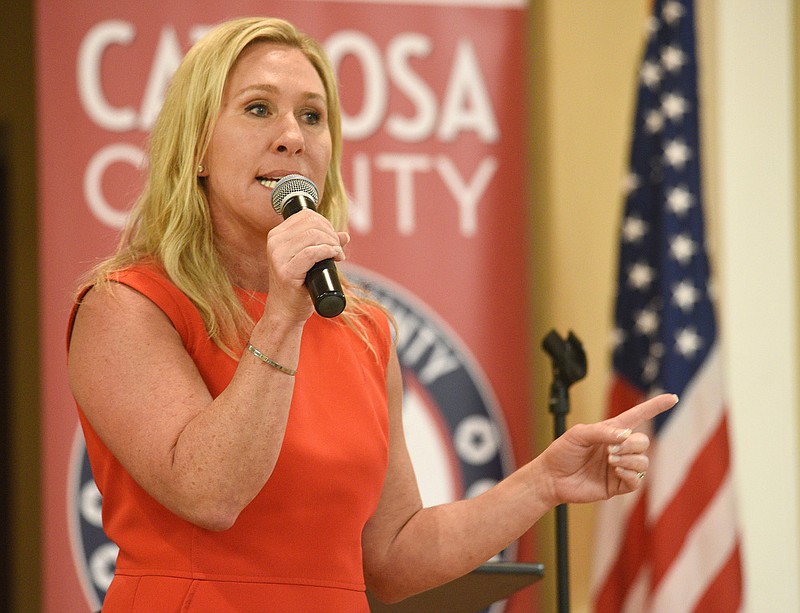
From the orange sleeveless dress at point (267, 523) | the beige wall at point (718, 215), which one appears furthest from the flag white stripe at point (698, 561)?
the orange sleeveless dress at point (267, 523)

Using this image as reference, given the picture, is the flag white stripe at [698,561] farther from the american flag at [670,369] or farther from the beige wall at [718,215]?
the beige wall at [718,215]

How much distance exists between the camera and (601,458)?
1.57 metres

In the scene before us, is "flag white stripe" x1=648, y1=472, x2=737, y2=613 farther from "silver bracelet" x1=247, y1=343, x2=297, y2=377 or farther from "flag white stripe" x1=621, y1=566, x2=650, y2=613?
"silver bracelet" x1=247, y1=343, x2=297, y2=377

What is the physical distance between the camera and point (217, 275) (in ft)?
5.09

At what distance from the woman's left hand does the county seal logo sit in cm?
189

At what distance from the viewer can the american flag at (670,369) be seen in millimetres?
3383

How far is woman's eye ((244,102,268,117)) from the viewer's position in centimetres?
155

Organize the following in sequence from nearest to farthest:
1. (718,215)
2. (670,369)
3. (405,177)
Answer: (670,369) < (405,177) < (718,215)

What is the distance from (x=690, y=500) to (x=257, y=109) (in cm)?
234

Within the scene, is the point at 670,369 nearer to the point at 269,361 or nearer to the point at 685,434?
the point at 685,434

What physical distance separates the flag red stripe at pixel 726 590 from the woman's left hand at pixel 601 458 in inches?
79.4

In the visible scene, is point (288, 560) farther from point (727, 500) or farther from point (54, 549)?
point (727, 500)

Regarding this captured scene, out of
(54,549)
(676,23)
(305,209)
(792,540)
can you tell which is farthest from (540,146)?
(305,209)

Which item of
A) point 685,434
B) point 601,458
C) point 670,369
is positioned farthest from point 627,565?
point 601,458
